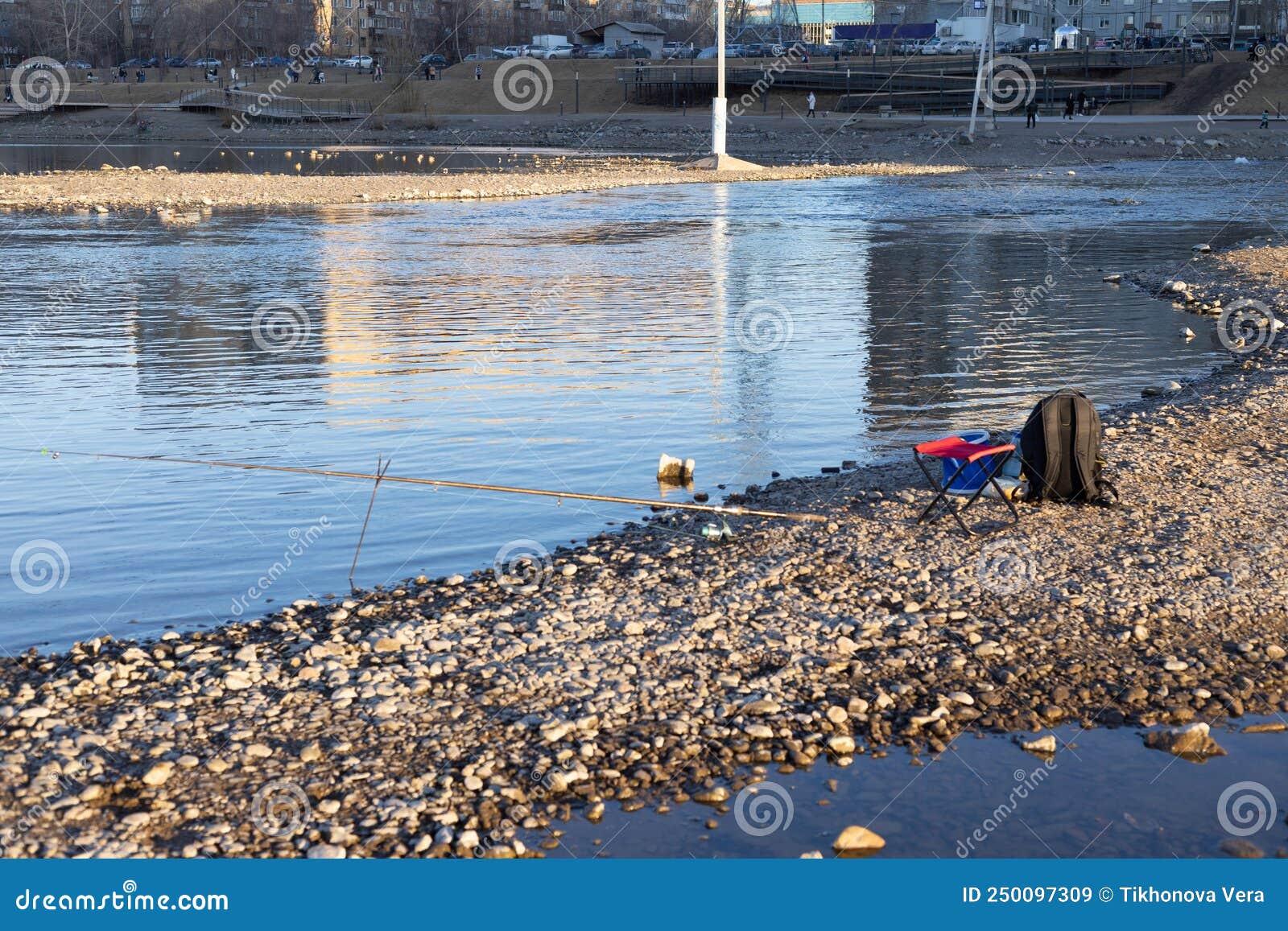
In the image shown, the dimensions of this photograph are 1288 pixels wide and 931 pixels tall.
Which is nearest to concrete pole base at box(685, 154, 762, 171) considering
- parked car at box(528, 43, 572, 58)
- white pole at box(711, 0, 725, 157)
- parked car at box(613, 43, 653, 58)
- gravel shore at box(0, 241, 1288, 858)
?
white pole at box(711, 0, 725, 157)

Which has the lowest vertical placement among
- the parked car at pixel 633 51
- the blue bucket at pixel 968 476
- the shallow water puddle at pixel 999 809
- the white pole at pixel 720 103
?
the shallow water puddle at pixel 999 809

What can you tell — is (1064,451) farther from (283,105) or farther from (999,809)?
(283,105)

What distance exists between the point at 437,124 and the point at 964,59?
31.0m

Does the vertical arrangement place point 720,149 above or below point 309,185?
above

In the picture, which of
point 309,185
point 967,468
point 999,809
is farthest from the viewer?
point 309,185

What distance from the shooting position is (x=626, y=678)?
6676 millimetres

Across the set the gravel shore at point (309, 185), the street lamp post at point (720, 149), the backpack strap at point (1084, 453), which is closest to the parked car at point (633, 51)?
the gravel shore at point (309, 185)

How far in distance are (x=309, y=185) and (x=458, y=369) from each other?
2918 centimetres

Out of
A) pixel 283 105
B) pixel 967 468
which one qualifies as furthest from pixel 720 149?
pixel 283 105

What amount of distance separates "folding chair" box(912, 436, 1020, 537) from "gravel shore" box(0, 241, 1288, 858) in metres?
0.21

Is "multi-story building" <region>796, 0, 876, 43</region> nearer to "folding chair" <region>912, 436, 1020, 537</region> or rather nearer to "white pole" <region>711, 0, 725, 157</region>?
"white pole" <region>711, 0, 725, 157</region>

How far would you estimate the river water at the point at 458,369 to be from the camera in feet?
30.4

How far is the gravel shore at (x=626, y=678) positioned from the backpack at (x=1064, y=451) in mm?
200

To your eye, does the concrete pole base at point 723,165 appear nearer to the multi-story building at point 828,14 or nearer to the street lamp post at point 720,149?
the street lamp post at point 720,149
